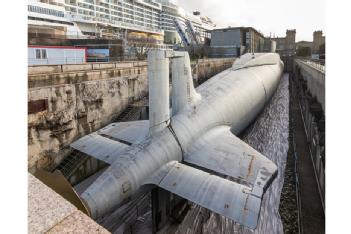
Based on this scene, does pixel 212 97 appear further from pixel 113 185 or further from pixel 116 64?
Result: pixel 116 64

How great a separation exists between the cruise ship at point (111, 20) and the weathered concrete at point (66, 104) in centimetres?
3273

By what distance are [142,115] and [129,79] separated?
11.4ft

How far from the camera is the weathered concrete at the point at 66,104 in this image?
52.2 ft

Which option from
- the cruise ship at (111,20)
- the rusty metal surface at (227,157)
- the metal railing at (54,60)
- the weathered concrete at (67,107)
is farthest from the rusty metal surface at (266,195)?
the cruise ship at (111,20)

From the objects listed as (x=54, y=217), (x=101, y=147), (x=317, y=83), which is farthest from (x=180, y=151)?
(x=317, y=83)

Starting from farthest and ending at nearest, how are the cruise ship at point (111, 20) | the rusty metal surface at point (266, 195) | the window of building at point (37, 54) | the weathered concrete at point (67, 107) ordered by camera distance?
1. the cruise ship at point (111, 20)
2. the window of building at point (37, 54)
3. the weathered concrete at point (67, 107)
4. the rusty metal surface at point (266, 195)

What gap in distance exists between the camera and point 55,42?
A: 42469mm

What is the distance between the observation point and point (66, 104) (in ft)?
57.9

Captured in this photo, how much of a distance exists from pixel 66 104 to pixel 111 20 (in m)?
85.7

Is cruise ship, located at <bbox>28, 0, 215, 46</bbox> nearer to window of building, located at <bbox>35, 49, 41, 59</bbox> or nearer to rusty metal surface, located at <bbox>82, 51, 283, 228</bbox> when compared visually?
window of building, located at <bbox>35, 49, 41, 59</bbox>

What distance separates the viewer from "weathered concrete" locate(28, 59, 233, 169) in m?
15.9

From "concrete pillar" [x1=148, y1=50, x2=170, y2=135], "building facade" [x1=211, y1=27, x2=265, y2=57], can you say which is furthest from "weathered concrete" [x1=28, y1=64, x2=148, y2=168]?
"building facade" [x1=211, y1=27, x2=265, y2=57]

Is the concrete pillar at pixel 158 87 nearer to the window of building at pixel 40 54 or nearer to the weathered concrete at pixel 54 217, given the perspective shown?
the weathered concrete at pixel 54 217
